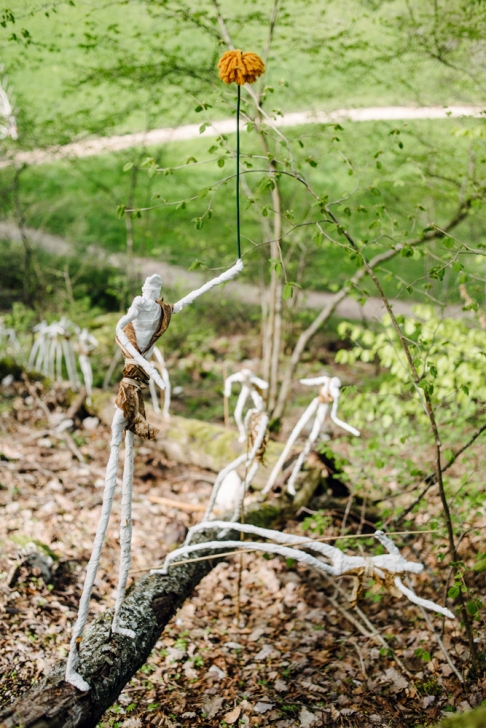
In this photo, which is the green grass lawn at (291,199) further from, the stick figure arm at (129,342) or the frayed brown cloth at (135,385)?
the stick figure arm at (129,342)

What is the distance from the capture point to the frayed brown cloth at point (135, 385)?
2164mm

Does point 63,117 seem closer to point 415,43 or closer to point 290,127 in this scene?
point 290,127

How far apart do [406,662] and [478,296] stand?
4047 millimetres

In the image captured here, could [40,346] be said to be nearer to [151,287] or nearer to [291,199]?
[291,199]

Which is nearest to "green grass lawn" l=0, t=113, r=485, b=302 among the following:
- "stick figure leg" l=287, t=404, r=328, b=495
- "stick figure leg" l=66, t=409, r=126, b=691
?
"stick figure leg" l=287, t=404, r=328, b=495

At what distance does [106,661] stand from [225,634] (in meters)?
1.55

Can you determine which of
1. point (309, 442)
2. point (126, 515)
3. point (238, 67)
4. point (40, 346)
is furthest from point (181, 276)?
point (126, 515)

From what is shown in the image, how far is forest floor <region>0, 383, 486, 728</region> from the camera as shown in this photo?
2863 mm

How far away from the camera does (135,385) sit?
2.21 metres

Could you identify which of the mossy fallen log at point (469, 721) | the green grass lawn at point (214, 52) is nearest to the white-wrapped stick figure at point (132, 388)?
the mossy fallen log at point (469, 721)

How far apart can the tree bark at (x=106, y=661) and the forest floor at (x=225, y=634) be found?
1.05ft

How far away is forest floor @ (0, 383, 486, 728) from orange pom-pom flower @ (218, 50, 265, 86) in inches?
94.6

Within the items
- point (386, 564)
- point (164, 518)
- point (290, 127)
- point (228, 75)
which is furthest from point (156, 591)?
point (290, 127)

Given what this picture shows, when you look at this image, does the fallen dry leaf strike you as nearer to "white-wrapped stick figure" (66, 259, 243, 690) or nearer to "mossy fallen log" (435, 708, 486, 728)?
"white-wrapped stick figure" (66, 259, 243, 690)
